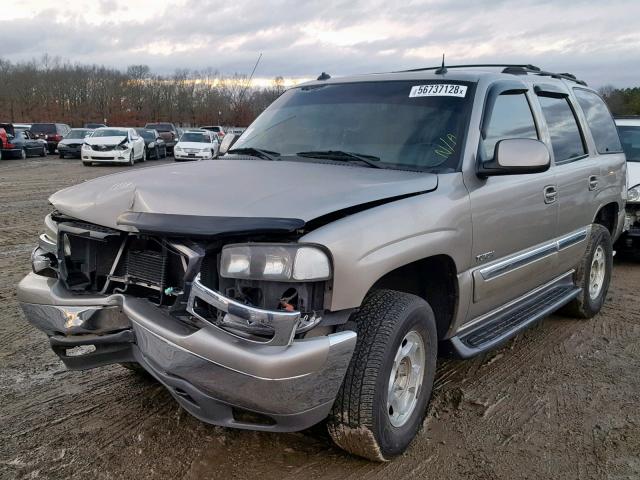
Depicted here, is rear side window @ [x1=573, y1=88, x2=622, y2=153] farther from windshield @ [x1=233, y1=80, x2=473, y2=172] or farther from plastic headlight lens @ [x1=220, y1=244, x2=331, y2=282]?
plastic headlight lens @ [x1=220, y1=244, x2=331, y2=282]

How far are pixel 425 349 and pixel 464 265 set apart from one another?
0.53 metres

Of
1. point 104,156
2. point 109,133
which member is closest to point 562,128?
point 104,156

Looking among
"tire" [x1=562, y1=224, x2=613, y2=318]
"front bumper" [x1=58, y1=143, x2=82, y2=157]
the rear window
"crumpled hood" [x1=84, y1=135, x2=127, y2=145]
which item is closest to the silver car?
"tire" [x1=562, y1=224, x2=613, y2=318]

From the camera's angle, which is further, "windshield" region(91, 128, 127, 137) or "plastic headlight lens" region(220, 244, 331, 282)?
"windshield" region(91, 128, 127, 137)

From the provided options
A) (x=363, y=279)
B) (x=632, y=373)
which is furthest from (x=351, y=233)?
(x=632, y=373)

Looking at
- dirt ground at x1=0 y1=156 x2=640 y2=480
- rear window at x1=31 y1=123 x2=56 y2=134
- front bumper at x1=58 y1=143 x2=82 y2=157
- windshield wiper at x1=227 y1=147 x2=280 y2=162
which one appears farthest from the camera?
rear window at x1=31 y1=123 x2=56 y2=134

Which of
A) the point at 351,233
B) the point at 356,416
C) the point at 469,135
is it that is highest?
the point at 469,135

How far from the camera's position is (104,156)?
2312cm

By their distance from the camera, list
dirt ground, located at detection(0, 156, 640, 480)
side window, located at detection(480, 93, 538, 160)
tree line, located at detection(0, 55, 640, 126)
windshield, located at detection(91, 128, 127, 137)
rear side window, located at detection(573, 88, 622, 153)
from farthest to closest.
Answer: tree line, located at detection(0, 55, 640, 126) < windshield, located at detection(91, 128, 127, 137) < rear side window, located at detection(573, 88, 622, 153) < side window, located at detection(480, 93, 538, 160) < dirt ground, located at detection(0, 156, 640, 480)

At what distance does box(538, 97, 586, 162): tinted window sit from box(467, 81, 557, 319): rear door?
275 millimetres

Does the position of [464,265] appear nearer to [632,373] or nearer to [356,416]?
[356,416]

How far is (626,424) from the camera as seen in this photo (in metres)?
3.44

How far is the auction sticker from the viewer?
3.70 meters

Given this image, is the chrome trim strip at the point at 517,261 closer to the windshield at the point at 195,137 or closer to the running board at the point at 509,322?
the running board at the point at 509,322
